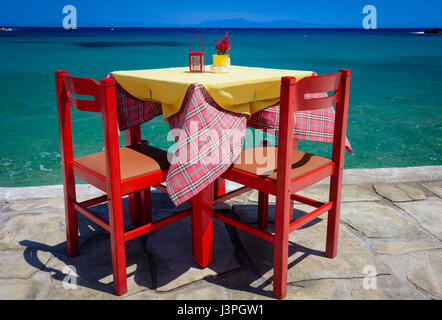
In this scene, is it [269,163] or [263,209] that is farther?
[263,209]

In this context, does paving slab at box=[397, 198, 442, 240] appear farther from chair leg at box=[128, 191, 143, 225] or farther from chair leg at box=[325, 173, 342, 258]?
chair leg at box=[128, 191, 143, 225]

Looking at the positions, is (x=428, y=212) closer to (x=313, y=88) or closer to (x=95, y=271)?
(x=313, y=88)

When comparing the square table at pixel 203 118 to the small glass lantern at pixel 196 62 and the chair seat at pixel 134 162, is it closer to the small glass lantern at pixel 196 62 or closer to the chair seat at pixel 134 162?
the chair seat at pixel 134 162

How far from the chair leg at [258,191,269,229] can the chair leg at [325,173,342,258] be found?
448 millimetres


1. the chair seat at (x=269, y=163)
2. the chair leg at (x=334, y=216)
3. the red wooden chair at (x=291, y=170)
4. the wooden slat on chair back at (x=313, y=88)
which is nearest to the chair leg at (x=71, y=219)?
the red wooden chair at (x=291, y=170)

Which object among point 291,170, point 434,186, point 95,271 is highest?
point 291,170

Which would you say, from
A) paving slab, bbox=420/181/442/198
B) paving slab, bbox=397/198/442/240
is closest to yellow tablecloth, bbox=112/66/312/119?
paving slab, bbox=397/198/442/240

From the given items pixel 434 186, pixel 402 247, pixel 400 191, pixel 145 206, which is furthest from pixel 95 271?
pixel 434 186

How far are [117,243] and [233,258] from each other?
27.0 inches

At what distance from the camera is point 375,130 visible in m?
6.84

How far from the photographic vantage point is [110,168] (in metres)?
1.74

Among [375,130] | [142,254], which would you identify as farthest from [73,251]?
[375,130]

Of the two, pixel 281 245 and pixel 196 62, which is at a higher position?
pixel 196 62
